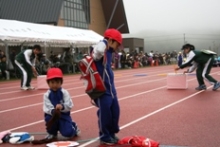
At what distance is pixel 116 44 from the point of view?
557cm

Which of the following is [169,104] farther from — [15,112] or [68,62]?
[68,62]

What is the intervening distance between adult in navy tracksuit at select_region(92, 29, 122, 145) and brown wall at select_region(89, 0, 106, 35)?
47822 mm

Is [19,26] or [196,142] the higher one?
[19,26]

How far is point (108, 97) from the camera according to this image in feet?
18.2

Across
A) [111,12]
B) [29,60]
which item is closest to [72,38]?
[29,60]

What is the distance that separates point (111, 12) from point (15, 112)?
48.4m

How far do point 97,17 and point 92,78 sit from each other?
5079 cm

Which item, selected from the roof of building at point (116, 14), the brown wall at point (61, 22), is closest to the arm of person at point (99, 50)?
the brown wall at point (61, 22)

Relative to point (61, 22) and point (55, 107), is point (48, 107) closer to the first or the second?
point (55, 107)

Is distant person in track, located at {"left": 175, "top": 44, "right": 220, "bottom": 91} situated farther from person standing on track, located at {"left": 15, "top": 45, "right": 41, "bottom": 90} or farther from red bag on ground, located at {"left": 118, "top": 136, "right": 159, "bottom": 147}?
red bag on ground, located at {"left": 118, "top": 136, "right": 159, "bottom": 147}

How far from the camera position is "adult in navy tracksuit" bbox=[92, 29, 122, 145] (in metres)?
5.50

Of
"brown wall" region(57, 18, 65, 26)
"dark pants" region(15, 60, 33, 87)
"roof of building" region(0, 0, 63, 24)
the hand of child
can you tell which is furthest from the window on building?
the hand of child

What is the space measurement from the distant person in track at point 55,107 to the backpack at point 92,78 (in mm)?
740

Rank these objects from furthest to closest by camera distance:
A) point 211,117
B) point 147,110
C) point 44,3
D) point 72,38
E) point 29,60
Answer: point 44,3 → point 72,38 → point 29,60 → point 147,110 → point 211,117
